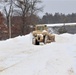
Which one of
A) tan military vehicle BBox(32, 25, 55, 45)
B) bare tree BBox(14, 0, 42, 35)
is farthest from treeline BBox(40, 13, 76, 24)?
tan military vehicle BBox(32, 25, 55, 45)

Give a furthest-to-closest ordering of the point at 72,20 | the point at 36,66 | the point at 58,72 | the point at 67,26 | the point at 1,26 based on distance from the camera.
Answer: the point at 72,20 < the point at 67,26 < the point at 1,26 < the point at 36,66 < the point at 58,72

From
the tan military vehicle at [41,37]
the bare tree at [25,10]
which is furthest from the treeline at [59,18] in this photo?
the tan military vehicle at [41,37]

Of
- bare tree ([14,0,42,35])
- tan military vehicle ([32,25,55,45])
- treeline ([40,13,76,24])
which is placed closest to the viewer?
tan military vehicle ([32,25,55,45])

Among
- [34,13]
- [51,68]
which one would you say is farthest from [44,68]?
[34,13]

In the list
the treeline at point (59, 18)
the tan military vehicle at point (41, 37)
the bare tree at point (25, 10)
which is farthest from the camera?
the treeline at point (59, 18)

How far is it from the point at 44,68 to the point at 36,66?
2.73 ft

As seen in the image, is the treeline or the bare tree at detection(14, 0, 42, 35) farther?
the treeline

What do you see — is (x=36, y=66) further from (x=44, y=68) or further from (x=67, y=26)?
(x=67, y=26)

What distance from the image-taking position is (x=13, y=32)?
6988 centimetres

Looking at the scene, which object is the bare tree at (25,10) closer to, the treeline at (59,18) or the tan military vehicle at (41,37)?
the treeline at (59,18)

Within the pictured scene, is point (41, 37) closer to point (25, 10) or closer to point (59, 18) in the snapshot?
point (25, 10)

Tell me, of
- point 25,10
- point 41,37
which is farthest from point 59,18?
point 41,37

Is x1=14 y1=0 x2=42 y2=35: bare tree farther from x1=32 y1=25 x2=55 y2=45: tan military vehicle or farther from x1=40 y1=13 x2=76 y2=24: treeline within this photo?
x1=32 y1=25 x2=55 y2=45: tan military vehicle

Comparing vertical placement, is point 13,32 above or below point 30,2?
below
